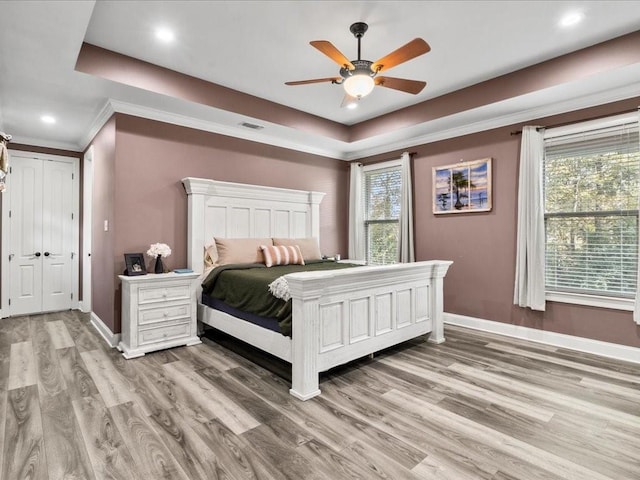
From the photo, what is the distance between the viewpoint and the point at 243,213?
472cm

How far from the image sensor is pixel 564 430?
2.18 m

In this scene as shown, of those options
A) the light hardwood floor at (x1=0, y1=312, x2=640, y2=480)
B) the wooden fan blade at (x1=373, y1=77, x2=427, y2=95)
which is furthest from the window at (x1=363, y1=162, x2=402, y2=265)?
the wooden fan blade at (x1=373, y1=77, x2=427, y2=95)

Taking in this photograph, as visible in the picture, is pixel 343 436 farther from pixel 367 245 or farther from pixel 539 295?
pixel 367 245

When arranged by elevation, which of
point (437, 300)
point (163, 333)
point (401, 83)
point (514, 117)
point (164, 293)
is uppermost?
point (514, 117)

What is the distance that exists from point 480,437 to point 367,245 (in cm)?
406

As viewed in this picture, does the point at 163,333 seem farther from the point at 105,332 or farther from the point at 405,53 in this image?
the point at 405,53

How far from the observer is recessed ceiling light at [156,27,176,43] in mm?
2930

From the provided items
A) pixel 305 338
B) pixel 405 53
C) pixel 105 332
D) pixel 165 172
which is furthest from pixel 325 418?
pixel 165 172

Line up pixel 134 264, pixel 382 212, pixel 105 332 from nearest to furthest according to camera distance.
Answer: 1. pixel 134 264
2. pixel 105 332
3. pixel 382 212

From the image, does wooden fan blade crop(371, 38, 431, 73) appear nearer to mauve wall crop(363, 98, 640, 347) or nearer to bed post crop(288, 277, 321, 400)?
bed post crop(288, 277, 321, 400)

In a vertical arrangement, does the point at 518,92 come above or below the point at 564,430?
above

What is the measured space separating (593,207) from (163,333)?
4.70m

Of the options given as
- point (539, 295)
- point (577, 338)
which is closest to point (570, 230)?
point (539, 295)

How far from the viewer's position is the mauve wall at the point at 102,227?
3881 millimetres
